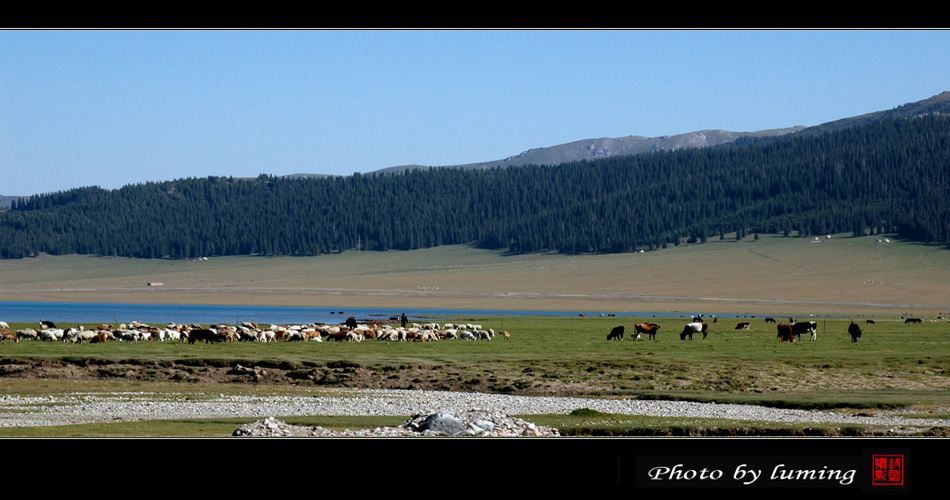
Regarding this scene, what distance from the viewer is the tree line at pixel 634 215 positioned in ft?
511

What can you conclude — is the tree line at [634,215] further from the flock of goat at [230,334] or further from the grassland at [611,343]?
the flock of goat at [230,334]

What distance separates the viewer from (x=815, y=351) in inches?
1256

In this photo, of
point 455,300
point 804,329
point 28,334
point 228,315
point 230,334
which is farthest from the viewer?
point 455,300

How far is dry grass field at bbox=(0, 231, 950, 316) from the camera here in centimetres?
9194

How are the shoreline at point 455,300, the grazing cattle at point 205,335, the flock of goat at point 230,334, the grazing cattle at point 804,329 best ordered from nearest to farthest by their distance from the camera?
the flock of goat at point 230,334
the grazing cattle at point 205,335
the grazing cattle at point 804,329
the shoreline at point 455,300

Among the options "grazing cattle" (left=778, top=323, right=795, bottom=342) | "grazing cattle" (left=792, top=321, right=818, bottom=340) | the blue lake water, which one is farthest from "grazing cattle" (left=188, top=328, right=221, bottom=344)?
"grazing cattle" (left=792, top=321, right=818, bottom=340)

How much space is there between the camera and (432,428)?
13.4 metres

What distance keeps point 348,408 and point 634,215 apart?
157 meters

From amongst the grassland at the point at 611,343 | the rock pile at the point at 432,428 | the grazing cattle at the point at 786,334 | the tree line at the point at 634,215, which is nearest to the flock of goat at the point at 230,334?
the grassland at the point at 611,343

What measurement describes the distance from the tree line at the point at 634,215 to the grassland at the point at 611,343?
63.8 feet

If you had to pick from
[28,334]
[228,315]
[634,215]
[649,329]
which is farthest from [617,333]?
[634,215]

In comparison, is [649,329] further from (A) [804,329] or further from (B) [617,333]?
(A) [804,329]
